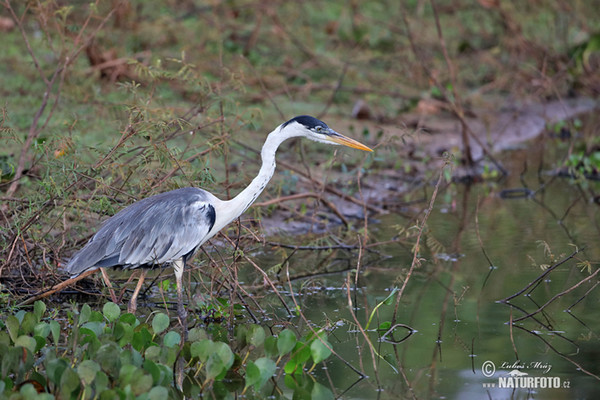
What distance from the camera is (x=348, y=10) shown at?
14531 millimetres

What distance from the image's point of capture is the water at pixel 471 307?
4.46 metres

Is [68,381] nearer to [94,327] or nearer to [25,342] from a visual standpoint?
[25,342]

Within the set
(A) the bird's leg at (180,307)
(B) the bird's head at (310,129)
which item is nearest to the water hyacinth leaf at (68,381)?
(A) the bird's leg at (180,307)

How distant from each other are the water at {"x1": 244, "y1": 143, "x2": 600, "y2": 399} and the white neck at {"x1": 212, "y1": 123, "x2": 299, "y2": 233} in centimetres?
84

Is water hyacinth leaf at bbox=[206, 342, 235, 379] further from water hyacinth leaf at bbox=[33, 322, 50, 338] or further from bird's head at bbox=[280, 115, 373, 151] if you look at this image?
bird's head at bbox=[280, 115, 373, 151]

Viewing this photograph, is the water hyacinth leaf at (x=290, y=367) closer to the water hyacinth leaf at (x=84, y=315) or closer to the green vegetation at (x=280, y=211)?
the green vegetation at (x=280, y=211)

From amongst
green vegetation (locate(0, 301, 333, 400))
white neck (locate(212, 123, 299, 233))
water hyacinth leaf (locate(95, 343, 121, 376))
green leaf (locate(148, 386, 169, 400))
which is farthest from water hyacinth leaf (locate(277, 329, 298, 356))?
white neck (locate(212, 123, 299, 233))

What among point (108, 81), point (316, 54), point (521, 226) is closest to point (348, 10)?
point (316, 54)

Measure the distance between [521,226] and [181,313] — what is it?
382 cm

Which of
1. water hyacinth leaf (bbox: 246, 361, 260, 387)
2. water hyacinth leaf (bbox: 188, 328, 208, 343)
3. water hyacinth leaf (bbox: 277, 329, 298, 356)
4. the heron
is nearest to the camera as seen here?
water hyacinth leaf (bbox: 246, 361, 260, 387)

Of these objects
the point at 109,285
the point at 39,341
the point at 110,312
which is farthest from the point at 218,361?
the point at 109,285

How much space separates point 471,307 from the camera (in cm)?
566

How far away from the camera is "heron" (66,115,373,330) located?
198 inches

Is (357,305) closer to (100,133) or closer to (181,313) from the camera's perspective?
(181,313)
